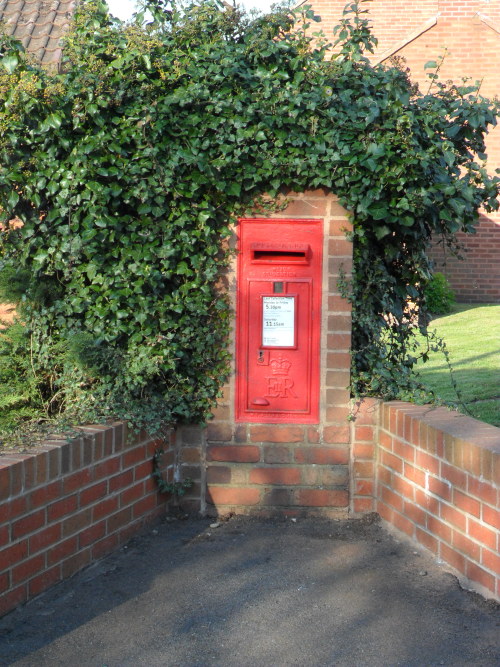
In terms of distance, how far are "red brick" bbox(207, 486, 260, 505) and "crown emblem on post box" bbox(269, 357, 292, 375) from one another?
76 centimetres

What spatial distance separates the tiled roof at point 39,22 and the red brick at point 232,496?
3659mm

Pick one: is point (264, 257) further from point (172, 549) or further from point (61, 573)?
point (61, 573)

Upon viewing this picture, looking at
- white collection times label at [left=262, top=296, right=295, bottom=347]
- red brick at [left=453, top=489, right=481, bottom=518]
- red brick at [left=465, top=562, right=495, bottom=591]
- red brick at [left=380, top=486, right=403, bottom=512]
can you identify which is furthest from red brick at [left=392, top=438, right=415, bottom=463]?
white collection times label at [left=262, top=296, right=295, bottom=347]

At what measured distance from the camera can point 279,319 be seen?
483 cm

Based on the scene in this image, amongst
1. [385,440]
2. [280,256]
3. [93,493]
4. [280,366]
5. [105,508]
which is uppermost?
[280,256]

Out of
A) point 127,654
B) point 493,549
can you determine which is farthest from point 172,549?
point 493,549

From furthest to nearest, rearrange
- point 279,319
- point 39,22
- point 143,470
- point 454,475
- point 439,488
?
point 39,22
point 279,319
point 143,470
point 439,488
point 454,475

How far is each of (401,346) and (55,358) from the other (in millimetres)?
2297

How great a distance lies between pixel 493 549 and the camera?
356cm

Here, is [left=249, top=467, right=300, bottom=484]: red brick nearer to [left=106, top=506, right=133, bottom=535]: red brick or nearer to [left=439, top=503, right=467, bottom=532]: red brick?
[left=106, top=506, right=133, bottom=535]: red brick

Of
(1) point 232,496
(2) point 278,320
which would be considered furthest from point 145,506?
(2) point 278,320

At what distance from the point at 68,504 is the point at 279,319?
1.73 m

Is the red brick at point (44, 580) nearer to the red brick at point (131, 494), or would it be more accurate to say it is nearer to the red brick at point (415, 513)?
the red brick at point (131, 494)

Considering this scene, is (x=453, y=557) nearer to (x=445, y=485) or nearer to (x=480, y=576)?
(x=480, y=576)
